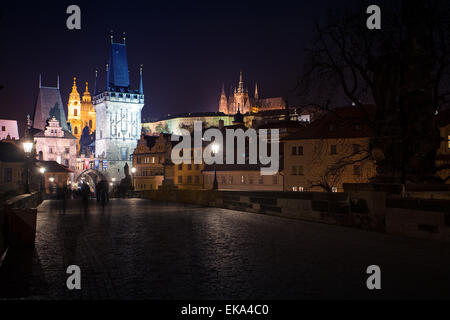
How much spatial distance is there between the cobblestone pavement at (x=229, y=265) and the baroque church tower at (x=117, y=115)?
11598cm

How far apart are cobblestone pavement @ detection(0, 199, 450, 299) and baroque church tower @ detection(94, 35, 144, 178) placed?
116 m

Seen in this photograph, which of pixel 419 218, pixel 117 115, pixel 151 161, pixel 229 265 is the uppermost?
pixel 117 115

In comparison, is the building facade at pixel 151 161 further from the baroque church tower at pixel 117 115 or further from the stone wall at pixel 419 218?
the stone wall at pixel 419 218

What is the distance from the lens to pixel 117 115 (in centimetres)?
13275

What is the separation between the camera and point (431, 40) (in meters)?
13.8

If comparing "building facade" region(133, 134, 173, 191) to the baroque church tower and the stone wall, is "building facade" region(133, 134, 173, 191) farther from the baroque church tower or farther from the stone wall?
the stone wall

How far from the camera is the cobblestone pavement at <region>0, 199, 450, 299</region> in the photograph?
685cm

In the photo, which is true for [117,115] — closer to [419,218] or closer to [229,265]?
[419,218]

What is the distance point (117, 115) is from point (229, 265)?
127 meters

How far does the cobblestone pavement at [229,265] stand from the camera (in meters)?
6.85

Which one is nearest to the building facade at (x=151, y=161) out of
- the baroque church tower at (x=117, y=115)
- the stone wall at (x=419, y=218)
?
the baroque church tower at (x=117, y=115)

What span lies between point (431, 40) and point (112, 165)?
388 feet

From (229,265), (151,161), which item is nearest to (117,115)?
(151,161)
